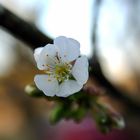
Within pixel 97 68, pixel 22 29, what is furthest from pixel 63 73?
pixel 97 68

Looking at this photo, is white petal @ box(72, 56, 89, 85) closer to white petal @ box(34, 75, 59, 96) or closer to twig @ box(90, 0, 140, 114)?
white petal @ box(34, 75, 59, 96)

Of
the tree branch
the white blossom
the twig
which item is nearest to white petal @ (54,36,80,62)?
the white blossom

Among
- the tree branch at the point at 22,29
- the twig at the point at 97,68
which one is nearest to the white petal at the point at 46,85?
the tree branch at the point at 22,29

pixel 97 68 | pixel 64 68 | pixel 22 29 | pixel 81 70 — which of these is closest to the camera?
pixel 81 70

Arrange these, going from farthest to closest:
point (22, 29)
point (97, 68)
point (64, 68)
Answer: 1. point (97, 68)
2. point (22, 29)
3. point (64, 68)

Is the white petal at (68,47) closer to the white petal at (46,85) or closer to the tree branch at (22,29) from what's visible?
the white petal at (46,85)

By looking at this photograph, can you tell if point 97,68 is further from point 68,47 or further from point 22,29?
point 68,47

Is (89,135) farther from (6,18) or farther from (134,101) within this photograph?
(6,18)

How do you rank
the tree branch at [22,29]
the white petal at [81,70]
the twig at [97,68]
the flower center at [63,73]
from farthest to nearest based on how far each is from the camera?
the twig at [97,68]
the tree branch at [22,29]
the flower center at [63,73]
the white petal at [81,70]
